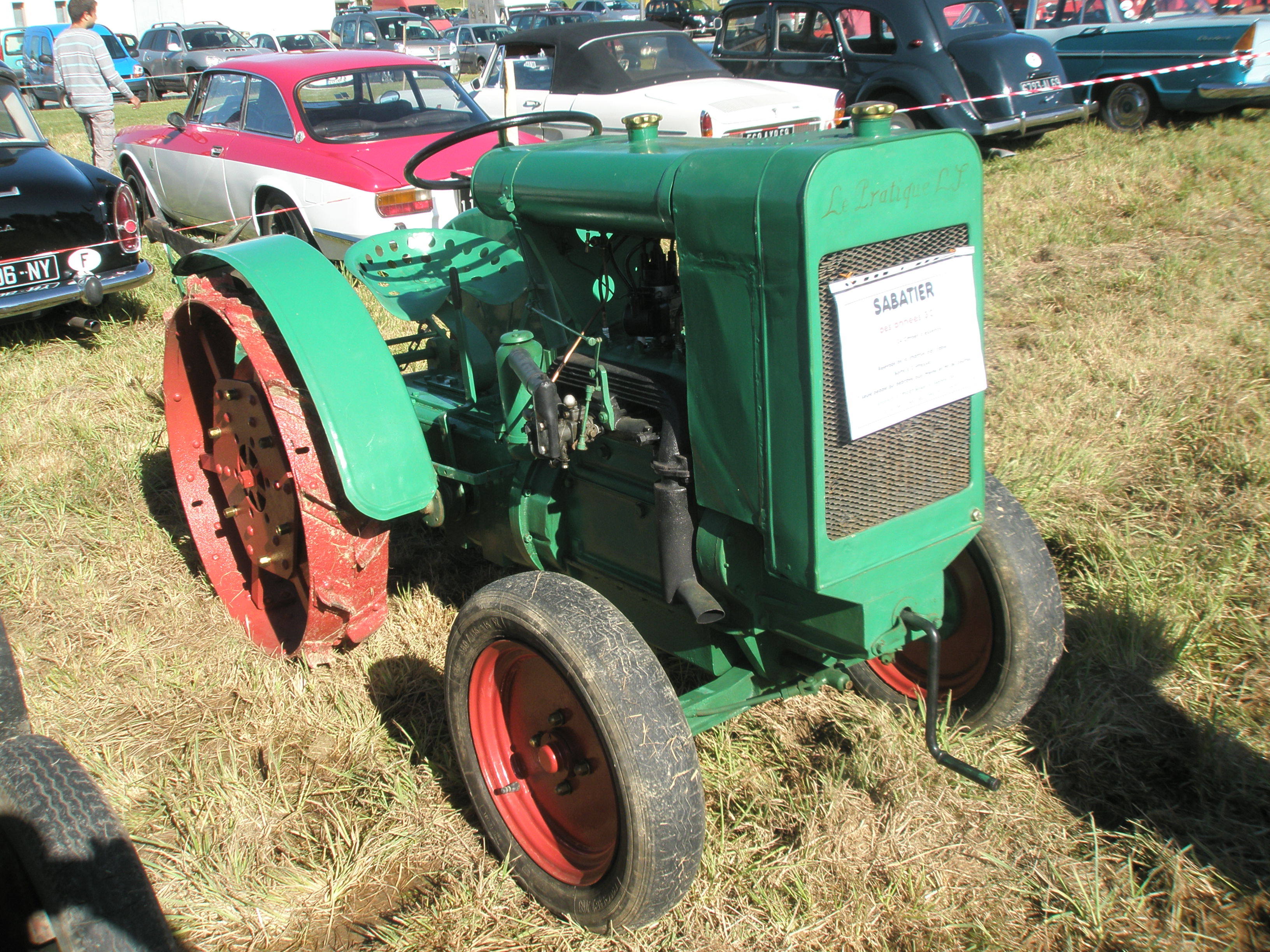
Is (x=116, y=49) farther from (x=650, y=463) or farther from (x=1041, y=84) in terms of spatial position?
(x=650, y=463)

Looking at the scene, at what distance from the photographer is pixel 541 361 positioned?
2504 millimetres

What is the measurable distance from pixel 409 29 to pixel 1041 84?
711 inches

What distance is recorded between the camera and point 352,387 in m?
2.38

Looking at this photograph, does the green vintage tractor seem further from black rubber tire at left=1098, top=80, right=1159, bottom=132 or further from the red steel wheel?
black rubber tire at left=1098, top=80, right=1159, bottom=132

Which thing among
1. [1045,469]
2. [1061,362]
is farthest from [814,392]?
[1061,362]

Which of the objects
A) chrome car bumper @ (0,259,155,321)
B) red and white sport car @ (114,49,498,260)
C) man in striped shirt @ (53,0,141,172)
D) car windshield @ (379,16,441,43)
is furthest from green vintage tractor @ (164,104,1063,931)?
car windshield @ (379,16,441,43)

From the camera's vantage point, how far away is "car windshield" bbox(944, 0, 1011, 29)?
28.5 ft

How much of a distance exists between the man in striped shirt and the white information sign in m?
8.28

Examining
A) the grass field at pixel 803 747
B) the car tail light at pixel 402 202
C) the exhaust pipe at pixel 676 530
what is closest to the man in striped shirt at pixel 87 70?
the car tail light at pixel 402 202

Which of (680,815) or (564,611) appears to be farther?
(564,611)

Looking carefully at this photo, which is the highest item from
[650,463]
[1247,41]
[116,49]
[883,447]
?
[116,49]

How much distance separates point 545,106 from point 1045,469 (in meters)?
5.80

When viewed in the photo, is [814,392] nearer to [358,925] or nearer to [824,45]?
→ [358,925]

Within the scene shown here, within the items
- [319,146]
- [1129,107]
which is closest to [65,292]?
[319,146]
